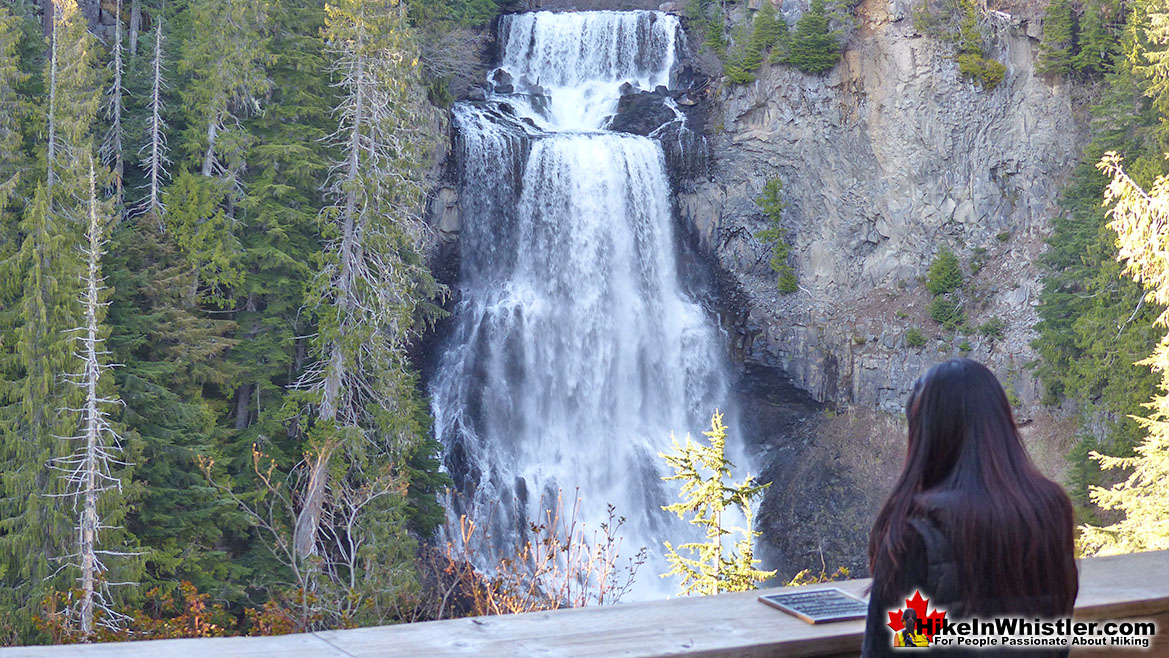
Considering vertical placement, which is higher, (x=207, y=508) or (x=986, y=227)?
(x=986, y=227)

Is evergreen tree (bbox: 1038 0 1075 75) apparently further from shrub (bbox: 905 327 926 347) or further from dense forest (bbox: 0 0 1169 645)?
shrub (bbox: 905 327 926 347)

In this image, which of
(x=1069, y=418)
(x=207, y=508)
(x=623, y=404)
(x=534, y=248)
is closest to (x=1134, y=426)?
(x=1069, y=418)

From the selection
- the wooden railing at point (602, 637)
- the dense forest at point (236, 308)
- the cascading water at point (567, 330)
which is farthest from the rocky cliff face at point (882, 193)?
the wooden railing at point (602, 637)

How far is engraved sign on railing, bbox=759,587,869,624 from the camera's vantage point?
6.80 feet

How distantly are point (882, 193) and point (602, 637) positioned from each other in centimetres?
2750

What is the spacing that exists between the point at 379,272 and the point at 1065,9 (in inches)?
732

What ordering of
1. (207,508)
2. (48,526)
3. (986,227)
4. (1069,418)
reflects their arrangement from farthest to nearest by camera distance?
(986,227), (1069,418), (207,508), (48,526)

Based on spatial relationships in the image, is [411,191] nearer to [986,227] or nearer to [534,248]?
[534,248]

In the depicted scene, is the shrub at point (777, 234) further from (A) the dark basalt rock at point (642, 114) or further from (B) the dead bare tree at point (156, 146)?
(B) the dead bare tree at point (156, 146)

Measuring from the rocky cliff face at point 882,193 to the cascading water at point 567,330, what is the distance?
2308mm

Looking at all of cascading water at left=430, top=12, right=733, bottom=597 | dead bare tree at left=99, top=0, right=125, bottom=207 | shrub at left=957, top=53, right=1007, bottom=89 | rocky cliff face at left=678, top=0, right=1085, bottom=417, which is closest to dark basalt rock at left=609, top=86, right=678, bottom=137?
cascading water at left=430, top=12, right=733, bottom=597

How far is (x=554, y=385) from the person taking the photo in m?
24.8

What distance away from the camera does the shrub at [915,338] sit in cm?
2641

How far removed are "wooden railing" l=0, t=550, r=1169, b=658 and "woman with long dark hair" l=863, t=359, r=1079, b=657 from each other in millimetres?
178
